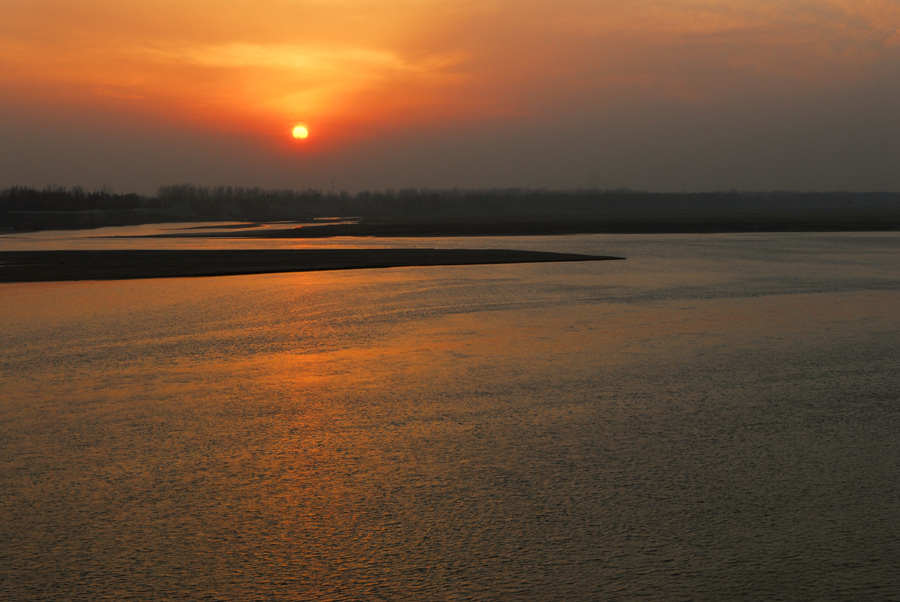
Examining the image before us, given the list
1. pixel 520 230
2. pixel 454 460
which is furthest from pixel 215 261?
pixel 520 230

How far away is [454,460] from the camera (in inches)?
335

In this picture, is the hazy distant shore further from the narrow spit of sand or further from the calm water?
the calm water

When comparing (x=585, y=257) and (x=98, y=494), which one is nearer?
(x=98, y=494)

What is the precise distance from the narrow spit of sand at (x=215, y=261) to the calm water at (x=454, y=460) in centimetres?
1755

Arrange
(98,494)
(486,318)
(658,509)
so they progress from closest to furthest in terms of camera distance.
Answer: (658,509) < (98,494) < (486,318)

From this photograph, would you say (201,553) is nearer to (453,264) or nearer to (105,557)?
(105,557)

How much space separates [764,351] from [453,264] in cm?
2671

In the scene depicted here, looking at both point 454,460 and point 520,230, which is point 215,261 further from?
point 520,230

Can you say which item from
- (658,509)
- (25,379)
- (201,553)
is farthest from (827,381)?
(25,379)

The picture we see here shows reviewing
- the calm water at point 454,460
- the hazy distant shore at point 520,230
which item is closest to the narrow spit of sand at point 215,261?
the calm water at point 454,460

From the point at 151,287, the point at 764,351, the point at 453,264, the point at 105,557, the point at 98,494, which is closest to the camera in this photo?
the point at 105,557

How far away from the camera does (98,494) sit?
743 centimetres

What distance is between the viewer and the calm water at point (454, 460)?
5781 mm

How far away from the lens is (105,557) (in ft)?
19.8
